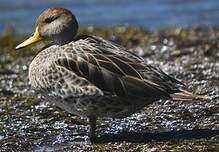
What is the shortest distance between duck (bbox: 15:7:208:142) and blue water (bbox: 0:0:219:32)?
6869mm

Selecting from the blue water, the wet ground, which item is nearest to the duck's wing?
the wet ground

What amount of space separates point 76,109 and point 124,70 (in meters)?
0.54

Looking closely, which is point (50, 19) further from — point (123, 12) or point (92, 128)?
point (123, 12)

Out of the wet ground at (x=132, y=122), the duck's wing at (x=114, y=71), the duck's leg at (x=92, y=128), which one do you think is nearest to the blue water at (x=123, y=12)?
the wet ground at (x=132, y=122)

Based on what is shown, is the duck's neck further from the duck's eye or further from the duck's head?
the duck's eye

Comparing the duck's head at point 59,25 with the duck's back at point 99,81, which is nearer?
the duck's back at point 99,81

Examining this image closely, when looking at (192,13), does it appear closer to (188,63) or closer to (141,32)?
(141,32)

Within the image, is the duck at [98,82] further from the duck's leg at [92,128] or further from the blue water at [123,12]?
the blue water at [123,12]

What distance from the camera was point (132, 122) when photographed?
7.25 m

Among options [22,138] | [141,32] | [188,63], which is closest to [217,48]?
[188,63]

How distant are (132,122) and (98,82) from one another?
3.06 feet

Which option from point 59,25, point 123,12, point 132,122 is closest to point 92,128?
point 132,122

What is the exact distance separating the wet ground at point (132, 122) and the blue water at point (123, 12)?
416 centimetres

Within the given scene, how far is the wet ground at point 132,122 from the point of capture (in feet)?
21.7
